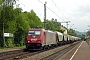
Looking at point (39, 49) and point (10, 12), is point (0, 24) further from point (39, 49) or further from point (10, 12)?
point (39, 49)

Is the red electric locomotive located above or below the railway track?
above

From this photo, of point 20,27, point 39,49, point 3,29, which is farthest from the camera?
point 20,27

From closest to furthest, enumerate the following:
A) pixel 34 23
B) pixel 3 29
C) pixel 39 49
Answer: pixel 39 49
pixel 3 29
pixel 34 23

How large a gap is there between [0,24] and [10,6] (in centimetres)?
419

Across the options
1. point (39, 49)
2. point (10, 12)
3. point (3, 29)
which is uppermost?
point (10, 12)

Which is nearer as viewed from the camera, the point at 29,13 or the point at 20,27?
the point at 20,27

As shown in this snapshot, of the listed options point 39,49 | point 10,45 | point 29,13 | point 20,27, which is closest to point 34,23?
point 29,13

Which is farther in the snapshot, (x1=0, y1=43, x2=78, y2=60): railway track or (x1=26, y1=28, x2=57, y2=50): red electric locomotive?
(x1=26, y1=28, x2=57, y2=50): red electric locomotive

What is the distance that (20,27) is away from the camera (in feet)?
179

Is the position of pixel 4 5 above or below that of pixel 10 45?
above

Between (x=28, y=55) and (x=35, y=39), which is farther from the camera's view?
(x=35, y=39)

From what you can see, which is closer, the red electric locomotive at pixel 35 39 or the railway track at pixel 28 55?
the railway track at pixel 28 55

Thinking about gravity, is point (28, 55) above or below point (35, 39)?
below

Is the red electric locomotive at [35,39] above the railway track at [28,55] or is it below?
above
